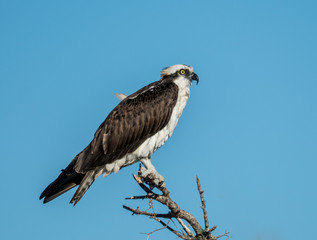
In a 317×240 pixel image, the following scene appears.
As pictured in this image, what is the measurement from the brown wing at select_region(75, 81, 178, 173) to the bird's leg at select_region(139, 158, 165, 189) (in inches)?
19.6

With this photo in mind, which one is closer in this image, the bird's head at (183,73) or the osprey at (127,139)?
the osprey at (127,139)

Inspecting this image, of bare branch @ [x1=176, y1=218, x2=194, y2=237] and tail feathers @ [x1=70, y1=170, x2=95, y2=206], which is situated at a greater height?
tail feathers @ [x1=70, y1=170, x2=95, y2=206]

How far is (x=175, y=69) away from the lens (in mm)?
9914

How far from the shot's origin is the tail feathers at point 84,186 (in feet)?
28.0

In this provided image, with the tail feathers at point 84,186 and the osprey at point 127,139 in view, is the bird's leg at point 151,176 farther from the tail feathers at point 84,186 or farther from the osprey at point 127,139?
the tail feathers at point 84,186

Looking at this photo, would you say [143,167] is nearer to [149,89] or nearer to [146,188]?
[146,188]

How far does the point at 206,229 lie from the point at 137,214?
1189mm

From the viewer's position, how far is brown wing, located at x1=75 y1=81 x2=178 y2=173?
8781 millimetres

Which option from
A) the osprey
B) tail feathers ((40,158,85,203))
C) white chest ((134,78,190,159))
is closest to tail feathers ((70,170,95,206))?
the osprey

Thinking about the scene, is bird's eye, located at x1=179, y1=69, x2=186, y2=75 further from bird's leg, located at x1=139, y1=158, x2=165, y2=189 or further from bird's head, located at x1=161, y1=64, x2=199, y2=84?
bird's leg, located at x1=139, y1=158, x2=165, y2=189

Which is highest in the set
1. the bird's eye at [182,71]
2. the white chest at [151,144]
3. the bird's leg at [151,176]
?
the bird's eye at [182,71]

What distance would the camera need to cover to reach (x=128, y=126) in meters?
9.02

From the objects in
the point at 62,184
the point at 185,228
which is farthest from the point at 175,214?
the point at 62,184

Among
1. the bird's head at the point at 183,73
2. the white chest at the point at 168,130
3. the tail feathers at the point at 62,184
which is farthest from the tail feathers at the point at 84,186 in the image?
the bird's head at the point at 183,73
